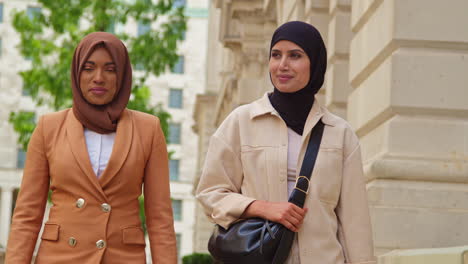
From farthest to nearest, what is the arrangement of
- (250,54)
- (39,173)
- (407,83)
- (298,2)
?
(250,54)
(298,2)
(407,83)
(39,173)

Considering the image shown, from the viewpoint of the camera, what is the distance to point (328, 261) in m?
4.29

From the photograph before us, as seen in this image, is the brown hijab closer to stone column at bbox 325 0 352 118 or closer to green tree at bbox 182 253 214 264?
stone column at bbox 325 0 352 118

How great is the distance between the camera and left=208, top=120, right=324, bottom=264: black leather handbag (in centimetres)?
420

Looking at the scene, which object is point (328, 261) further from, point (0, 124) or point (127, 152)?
point (0, 124)

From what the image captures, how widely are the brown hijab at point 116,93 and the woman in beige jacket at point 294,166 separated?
56 cm

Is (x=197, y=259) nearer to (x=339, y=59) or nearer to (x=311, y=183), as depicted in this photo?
(x=339, y=59)

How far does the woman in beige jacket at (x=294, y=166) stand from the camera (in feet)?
14.1

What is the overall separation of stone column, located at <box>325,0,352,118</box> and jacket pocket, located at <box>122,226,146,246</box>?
20.5 feet

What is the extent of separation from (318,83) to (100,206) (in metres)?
1.25

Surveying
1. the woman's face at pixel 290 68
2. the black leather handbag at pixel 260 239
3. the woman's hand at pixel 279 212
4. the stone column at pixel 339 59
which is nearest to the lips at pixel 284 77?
the woman's face at pixel 290 68

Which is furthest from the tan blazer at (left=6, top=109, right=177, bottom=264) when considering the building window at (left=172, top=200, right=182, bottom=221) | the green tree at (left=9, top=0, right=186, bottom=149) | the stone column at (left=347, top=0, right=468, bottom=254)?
the building window at (left=172, top=200, right=182, bottom=221)

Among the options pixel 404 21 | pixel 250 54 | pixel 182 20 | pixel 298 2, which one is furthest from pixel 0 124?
pixel 404 21

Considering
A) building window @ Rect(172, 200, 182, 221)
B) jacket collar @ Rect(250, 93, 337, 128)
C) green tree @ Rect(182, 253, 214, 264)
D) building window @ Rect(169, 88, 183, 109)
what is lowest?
building window @ Rect(172, 200, 182, 221)

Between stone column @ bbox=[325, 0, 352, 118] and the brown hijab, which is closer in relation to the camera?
the brown hijab
